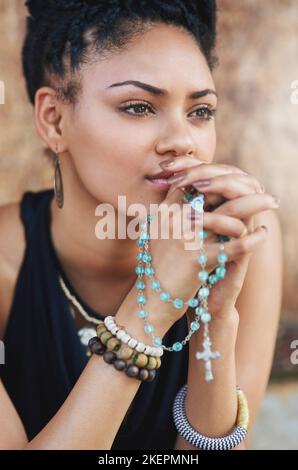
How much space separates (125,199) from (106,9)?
1.80ft

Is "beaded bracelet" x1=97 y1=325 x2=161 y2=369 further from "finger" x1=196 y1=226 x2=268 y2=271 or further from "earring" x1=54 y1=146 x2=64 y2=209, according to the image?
"earring" x1=54 y1=146 x2=64 y2=209

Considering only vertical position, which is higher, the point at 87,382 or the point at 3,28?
the point at 3,28

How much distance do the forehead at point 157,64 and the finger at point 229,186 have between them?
45cm

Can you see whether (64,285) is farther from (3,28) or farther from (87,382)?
(3,28)

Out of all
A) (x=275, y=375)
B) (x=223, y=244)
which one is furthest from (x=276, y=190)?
(x=223, y=244)

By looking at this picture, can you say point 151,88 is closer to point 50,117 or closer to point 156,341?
point 50,117

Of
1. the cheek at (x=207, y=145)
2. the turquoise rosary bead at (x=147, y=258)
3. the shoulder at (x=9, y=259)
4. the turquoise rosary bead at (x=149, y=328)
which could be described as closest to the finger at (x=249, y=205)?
the turquoise rosary bead at (x=147, y=258)

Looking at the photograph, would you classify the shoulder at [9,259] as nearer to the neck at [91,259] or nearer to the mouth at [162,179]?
the neck at [91,259]

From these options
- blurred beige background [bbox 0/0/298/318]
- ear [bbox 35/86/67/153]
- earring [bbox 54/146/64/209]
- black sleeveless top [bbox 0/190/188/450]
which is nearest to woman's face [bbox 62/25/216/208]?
ear [bbox 35/86/67/153]

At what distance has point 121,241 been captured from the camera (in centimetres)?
214

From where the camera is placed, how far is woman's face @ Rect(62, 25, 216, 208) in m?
1.73

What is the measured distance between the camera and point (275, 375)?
3.55 m

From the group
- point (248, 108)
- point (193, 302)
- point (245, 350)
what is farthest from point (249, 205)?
point (248, 108)

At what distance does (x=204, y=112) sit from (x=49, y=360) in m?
0.99
